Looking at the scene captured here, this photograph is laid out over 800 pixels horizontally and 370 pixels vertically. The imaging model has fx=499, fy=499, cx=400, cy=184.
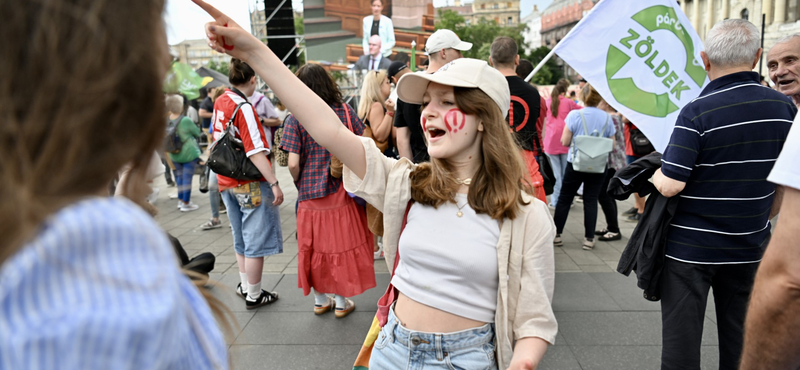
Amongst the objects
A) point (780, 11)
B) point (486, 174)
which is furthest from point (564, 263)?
point (780, 11)

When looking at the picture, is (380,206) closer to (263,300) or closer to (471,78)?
(471,78)

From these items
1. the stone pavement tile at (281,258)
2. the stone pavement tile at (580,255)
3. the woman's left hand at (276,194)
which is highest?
the woman's left hand at (276,194)

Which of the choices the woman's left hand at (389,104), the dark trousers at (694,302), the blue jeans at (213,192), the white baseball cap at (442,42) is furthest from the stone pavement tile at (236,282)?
the dark trousers at (694,302)

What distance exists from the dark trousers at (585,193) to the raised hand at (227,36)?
4.64 m

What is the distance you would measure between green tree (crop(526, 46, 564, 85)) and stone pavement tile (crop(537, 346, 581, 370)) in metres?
52.8

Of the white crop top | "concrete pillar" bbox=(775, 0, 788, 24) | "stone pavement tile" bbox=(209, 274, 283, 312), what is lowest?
"stone pavement tile" bbox=(209, 274, 283, 312)

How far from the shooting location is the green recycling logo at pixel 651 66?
11.6 ft

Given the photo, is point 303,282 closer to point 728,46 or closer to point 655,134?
point 655,134

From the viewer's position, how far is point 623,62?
3646 millimetres

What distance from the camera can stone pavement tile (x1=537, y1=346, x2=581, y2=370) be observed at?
125 inches

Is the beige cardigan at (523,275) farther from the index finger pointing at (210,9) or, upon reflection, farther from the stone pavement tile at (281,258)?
the stone pavement tile at (281,258)

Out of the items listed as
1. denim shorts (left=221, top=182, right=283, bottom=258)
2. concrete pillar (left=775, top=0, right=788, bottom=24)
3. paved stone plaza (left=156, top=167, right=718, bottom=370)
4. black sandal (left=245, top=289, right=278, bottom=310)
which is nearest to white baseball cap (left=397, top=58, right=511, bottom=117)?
paved stone plaza (left=156, top=167, right=718, bottom=370)

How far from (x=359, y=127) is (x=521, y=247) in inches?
100

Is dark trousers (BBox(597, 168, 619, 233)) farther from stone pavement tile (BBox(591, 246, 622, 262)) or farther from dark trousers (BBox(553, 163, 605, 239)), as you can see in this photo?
dark trousers (BBox(553, 163, 605, 239))
